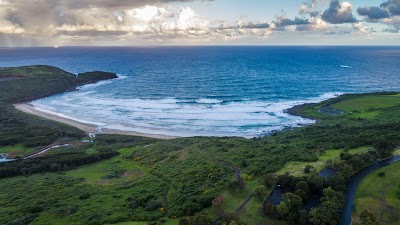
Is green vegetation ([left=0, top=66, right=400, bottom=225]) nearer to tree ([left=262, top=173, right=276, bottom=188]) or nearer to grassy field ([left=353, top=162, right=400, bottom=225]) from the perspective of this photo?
tree ([left=262, top=173, right=276, bottom=188])

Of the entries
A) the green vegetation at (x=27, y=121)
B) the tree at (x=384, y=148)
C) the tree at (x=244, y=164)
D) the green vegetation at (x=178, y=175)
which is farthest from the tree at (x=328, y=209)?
the green vegetation at (x=27, y=121)

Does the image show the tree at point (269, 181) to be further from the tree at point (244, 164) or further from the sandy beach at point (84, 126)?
the sandy beach at point (84, 126)

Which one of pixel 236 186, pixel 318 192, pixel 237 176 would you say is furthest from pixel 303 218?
pixel 237 176

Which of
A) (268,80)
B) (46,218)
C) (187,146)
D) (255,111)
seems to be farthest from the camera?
(268,80)

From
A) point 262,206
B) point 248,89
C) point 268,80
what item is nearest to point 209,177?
point 262,206

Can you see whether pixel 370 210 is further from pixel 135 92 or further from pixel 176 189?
pixel 135 92
